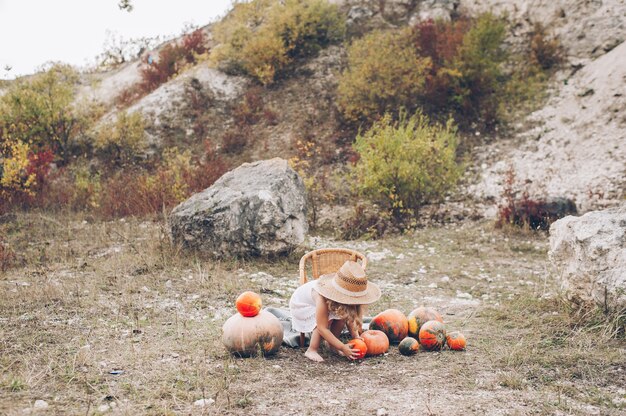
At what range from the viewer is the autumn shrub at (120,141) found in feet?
50.5

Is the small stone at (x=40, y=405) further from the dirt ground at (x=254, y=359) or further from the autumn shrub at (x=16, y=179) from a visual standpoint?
the autumn shrub at (x=16, y=179)

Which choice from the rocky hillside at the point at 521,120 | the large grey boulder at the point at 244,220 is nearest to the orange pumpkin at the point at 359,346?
the large grey boulder at the point at 244,220

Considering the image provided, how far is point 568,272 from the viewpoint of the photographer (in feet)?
19.1

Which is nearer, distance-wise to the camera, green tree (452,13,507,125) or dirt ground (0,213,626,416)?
dirt ground (0,213,626,416)

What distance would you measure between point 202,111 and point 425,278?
11.3 m

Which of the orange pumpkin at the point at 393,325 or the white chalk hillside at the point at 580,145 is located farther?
the white chalk hillside at the point at 580,145

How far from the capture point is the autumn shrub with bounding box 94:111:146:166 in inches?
607

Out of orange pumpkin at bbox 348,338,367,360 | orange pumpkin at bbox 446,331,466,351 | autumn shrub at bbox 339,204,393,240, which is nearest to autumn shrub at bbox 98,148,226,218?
autumn shrub at bbox 339,204,393,240

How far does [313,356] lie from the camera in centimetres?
488

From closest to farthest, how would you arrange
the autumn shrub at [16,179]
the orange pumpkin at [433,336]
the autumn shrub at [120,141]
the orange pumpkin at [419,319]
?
the orange pumpkin at [433,336], the orange pumpkin at [419,319], the autumn shrub at [16,179], the autumn shrub at [120,141]

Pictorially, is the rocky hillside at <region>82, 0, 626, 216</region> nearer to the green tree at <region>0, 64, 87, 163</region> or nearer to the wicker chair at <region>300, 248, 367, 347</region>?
the green tree at <region>0, 64, 87, 163</region>

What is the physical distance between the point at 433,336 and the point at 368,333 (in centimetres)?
63

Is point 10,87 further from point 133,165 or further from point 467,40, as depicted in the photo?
point 467,40

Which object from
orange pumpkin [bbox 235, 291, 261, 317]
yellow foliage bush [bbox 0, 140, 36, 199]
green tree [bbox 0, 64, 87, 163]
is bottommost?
orange pumpkin [bbox 235, 291, 261, 317]
